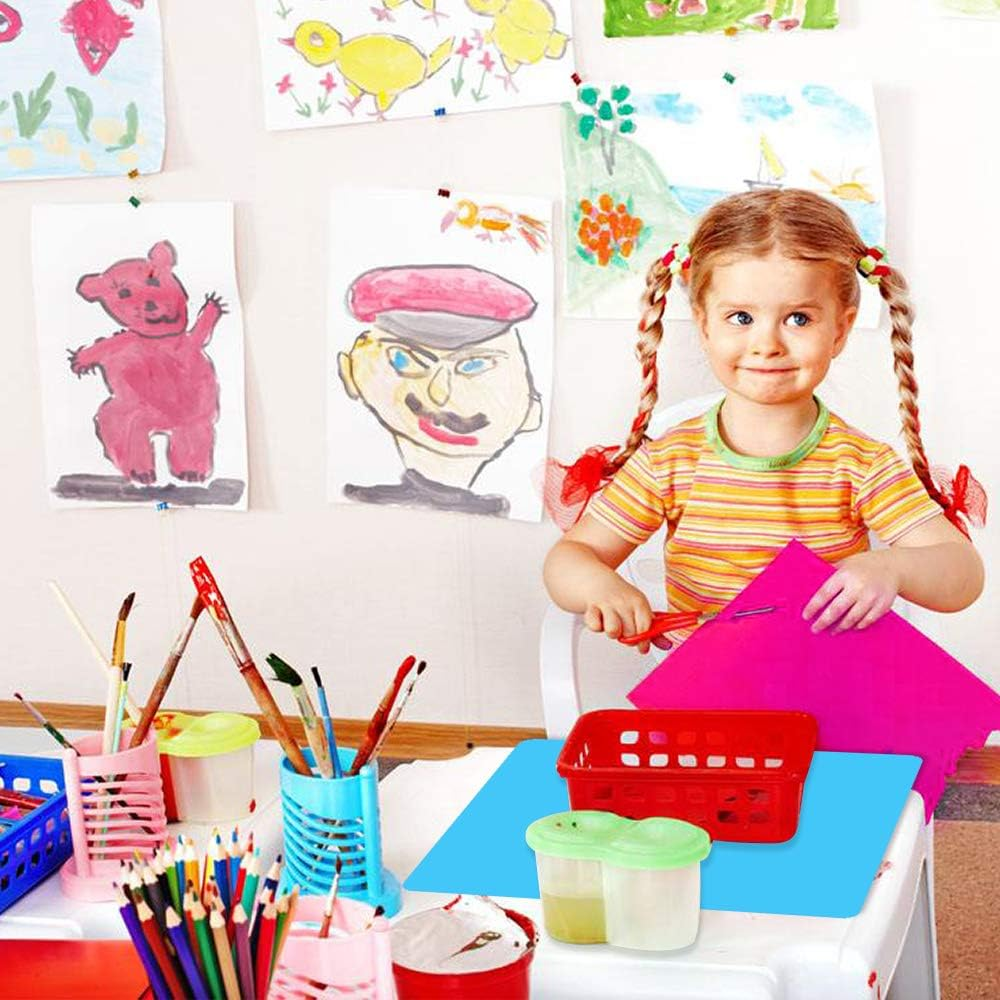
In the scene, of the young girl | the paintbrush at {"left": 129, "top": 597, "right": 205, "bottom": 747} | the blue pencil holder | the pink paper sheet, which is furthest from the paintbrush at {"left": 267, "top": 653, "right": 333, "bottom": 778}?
the young girl

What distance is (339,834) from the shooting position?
969 millimetres

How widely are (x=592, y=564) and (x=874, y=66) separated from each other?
0.86 meters

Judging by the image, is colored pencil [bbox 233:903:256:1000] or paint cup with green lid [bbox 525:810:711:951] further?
paint cup with green lid [bbox 525:810:711:951]

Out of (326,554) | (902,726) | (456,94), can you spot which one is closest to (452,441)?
(326,554)

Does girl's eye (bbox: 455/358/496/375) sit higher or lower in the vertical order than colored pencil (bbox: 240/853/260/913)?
higher

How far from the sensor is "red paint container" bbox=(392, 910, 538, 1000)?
2.58 feet

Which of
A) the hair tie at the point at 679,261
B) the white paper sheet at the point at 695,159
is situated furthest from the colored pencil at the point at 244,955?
the white paper sheet at the point at 695,159

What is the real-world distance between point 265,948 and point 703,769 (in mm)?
385

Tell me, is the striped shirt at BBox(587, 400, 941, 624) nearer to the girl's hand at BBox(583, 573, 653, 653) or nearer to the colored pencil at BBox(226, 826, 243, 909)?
the girl's hand at BBox(583, 573, 653, 653)

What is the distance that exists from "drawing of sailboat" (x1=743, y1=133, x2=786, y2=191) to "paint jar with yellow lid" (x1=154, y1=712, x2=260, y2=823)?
119 centimetres

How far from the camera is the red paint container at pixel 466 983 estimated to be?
2.58 ft

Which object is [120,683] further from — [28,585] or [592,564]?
[28,585]

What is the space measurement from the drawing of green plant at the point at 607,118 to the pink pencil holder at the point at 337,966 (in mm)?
1517

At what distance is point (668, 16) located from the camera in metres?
2.07
